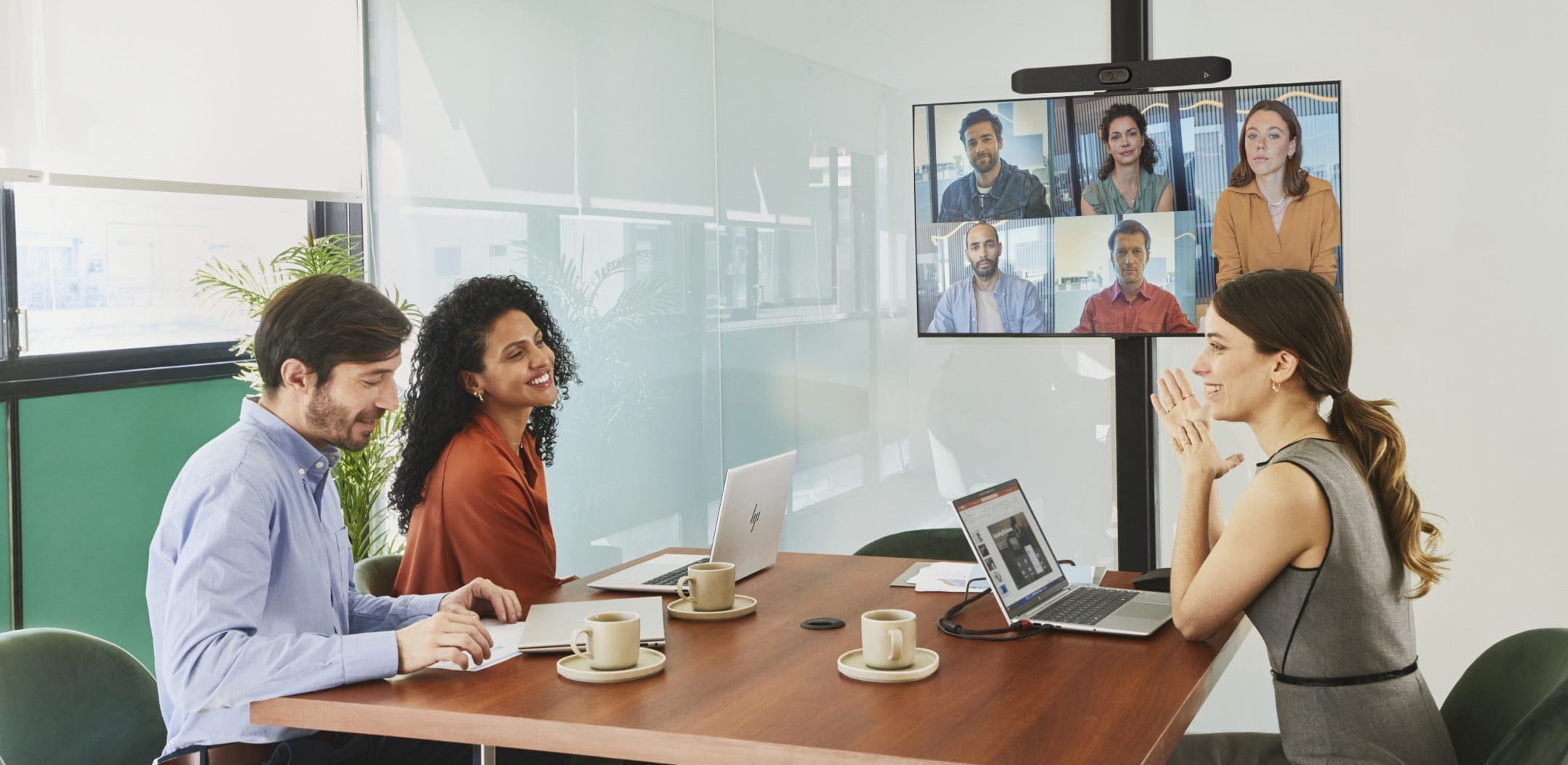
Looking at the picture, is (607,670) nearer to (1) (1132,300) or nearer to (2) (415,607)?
(2) (415,607)

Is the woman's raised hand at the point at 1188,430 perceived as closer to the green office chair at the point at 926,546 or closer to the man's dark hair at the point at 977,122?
the green office chair at the point at 926,546

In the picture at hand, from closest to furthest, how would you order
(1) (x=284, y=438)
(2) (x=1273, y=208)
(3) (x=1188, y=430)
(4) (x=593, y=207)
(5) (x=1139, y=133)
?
(1) (x=284, y=438)
(3) (x=1188, y=430)
(2) (x=1273, y=208)
(5) (x=1139, y=133)
(4) (x=593, y=207)

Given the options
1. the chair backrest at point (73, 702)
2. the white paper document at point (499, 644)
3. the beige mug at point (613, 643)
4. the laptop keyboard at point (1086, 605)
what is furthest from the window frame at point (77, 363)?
the laptop keyboard at point (1086, 605)

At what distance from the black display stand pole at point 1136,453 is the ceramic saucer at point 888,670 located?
2151 mm

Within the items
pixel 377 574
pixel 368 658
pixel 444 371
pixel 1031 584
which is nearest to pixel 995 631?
pixel 1031 584

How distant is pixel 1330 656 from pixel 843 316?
2543 millimetres

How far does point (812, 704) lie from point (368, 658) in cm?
69

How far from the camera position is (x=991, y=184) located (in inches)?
165

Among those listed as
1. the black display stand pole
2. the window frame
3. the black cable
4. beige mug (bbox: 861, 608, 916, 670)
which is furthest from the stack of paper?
the window frame

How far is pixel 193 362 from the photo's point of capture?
4434 millimetres

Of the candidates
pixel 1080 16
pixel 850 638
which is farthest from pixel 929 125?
pixel 850 638

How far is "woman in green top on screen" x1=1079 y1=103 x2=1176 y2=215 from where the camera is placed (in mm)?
3973

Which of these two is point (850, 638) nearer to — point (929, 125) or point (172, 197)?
point (929, 125)

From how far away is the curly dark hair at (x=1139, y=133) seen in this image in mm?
3967
